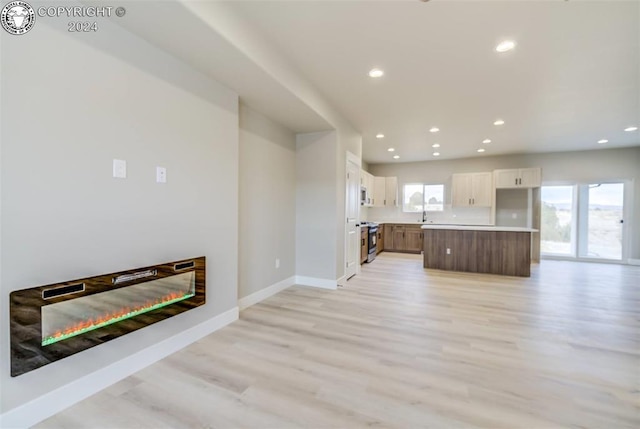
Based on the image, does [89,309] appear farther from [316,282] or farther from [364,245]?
[364,245]

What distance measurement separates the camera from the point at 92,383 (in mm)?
1756

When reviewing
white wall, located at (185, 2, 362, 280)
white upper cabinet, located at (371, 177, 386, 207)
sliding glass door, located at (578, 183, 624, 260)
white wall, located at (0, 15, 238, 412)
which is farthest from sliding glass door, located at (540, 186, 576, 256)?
white wall, located at (0, 15, 238, 412)

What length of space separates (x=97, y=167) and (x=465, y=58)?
10.9 feet

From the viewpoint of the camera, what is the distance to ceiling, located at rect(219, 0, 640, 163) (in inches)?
81.7

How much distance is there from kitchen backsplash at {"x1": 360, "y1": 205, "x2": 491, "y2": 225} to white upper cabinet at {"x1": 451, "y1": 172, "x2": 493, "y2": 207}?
42 cm

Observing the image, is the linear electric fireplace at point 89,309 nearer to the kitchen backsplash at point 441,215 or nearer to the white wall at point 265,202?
the white wall at point 265,202

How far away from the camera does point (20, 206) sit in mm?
1455

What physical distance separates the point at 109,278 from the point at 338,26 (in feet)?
8.41

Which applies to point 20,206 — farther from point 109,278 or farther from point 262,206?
point 262,206

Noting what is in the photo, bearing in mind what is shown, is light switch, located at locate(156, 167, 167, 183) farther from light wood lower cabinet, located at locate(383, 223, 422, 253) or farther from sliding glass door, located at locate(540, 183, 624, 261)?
sliding glass door, located at locate(540, 183, 624, 261)

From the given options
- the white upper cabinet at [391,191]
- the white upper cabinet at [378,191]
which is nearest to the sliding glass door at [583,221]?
the white upper cabinet at [391,191]

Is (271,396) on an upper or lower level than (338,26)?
lower

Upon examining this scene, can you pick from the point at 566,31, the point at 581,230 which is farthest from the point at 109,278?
the point at 581,230

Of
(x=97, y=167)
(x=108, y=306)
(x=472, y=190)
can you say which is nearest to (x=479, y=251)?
(x=472, y=190)
